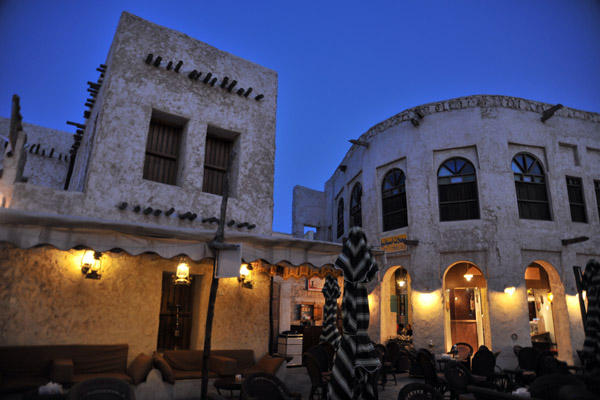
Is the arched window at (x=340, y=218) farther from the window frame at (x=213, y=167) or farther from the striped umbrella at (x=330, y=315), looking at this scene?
the window frame at (x=213, y=167)

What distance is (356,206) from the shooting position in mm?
19281

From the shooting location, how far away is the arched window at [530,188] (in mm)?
14633

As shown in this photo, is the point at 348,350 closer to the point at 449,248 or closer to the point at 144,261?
the point at 144,261

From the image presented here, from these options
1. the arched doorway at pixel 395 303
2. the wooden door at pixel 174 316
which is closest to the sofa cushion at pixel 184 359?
the wooden door at pixel 174 316

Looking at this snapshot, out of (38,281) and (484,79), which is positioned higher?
(484,79)

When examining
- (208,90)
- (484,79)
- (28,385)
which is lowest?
(28,385)

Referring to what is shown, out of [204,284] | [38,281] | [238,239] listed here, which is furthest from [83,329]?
[238,239]

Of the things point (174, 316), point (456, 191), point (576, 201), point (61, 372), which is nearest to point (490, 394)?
point (61, 372)

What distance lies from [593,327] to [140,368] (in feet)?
28.5

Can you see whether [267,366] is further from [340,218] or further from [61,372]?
[340,218]

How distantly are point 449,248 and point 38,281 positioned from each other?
12922 millimetres

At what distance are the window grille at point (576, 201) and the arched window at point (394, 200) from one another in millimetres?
6493

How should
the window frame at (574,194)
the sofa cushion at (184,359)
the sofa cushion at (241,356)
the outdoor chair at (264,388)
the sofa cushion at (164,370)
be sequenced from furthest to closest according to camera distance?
the window frame at (574,194)
the sofa cushion at (241,356)
the sofa cushion at (184,359)
the sofa cushion at (164,370)
the outdoor chair at (264,388)

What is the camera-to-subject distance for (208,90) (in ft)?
30.3
